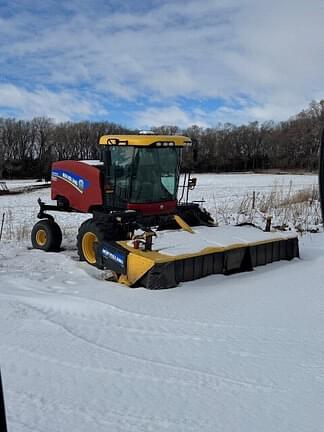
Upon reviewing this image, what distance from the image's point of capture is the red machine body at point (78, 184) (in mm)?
9625

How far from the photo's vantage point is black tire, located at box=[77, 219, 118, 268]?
8.02 m

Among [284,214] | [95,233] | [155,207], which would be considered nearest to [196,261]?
[95,233]

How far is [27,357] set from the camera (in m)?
3.89

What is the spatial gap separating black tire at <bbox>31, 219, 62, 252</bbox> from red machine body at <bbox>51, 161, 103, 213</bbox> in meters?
0.65

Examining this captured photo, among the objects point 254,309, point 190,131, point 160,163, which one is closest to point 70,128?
point 190,131

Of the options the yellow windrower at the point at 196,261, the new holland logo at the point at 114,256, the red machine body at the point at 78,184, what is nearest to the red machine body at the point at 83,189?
the red machine body at the point at 78,184

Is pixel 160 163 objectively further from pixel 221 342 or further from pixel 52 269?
pixel 221 342

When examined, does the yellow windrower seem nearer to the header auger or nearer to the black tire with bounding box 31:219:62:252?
the header auger

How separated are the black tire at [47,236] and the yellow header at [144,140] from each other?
1.98 m

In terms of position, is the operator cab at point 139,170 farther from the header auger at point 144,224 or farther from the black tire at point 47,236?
the black tire at point 47,236

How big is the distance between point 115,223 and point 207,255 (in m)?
1.99

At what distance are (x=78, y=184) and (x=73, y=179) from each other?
0.23 metres

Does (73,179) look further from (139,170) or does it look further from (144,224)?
(144,224)

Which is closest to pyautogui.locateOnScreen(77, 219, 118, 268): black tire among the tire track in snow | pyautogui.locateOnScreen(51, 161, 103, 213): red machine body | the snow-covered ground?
pyautogui.locateOnScreen(51, 161, 103, 213): red machine body
